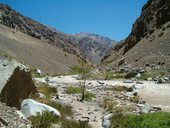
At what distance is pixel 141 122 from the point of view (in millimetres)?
11633

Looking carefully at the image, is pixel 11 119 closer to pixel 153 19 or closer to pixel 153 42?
pixel 153 42

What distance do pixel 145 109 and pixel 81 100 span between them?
15.1 ft

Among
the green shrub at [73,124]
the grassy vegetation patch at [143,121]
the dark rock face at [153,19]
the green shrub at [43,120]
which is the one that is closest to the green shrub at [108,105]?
the grassy vegetation patch at [143,121]

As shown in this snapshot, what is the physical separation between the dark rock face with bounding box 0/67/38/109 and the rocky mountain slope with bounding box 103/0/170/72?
2638cm

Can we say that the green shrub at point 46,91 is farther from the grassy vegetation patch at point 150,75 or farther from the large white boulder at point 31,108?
the grassy vegetation patch at point 150,75

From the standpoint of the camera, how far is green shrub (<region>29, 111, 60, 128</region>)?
11.0 meters

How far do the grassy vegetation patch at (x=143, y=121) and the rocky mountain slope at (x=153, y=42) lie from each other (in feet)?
85.5

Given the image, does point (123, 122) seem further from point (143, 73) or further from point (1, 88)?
point (143, 73)

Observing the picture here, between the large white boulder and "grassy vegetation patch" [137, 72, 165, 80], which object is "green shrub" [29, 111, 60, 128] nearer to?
the large white boulder

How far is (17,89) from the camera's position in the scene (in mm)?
12953

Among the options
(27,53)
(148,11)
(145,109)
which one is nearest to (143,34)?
(148,11)

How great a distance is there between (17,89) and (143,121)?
5.08 metres

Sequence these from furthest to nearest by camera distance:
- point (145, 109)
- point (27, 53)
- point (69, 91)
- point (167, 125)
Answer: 1. point (27, 53)
2. point (69, 91)
3. point (145, 109)
4. point (167, 125)

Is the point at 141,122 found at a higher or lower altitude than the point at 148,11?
lower
